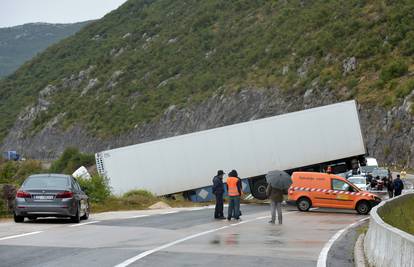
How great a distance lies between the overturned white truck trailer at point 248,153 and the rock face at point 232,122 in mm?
20561

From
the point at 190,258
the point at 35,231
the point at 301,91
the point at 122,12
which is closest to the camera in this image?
the point at 190,258

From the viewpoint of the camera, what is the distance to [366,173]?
49000 mm

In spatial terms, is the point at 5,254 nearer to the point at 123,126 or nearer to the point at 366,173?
the point at 366,173

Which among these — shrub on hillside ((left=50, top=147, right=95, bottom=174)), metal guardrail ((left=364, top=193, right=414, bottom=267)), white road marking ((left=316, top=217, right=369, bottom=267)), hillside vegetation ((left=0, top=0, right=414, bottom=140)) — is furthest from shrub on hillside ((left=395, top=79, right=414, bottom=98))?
metal guardrail ((left=364, top=193, right=414, bottom=267))

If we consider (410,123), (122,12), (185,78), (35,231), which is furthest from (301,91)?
(122,12)

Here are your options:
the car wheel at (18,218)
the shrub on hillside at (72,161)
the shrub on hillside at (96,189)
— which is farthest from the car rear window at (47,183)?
the shrub on hillside at (72,161)

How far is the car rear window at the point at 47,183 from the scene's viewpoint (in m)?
22.2

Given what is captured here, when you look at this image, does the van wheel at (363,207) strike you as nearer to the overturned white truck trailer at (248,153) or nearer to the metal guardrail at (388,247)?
the overturned white truck trailer at (248,153)

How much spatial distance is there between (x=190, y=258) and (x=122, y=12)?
439 feet

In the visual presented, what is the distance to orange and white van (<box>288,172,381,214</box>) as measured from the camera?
3189 centimetres

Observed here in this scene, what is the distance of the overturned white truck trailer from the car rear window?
54.5 feet

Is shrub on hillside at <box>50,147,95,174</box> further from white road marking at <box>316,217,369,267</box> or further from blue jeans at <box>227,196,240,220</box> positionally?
white road marking at <box>316,217,369,267</box>

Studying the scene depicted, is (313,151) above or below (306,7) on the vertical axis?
below

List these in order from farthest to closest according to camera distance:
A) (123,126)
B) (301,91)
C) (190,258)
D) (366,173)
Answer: (123,126)
(301,91)
(366,173)
(190,258)
